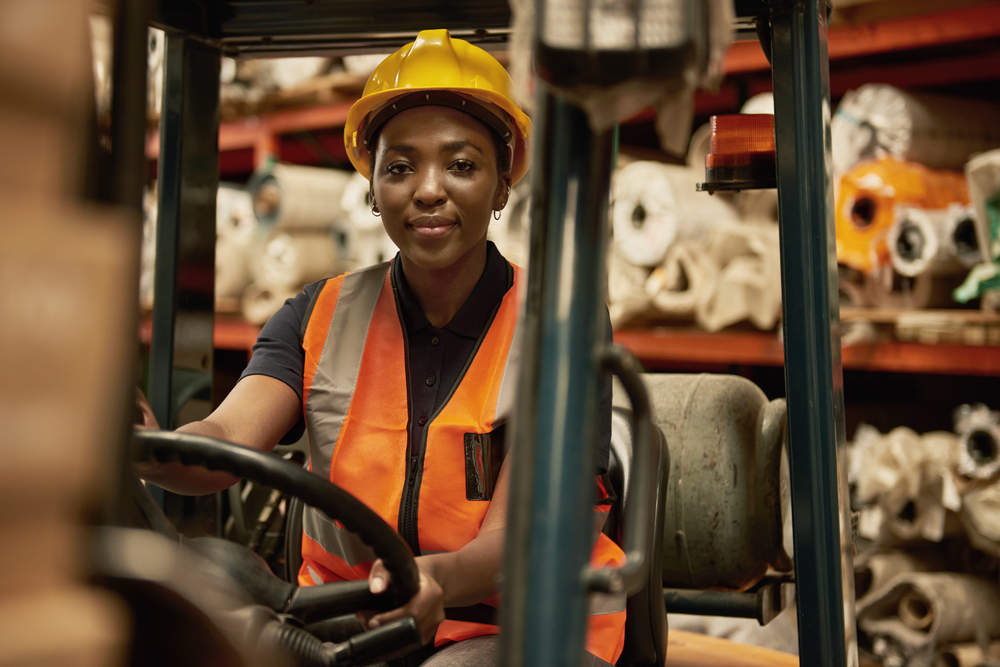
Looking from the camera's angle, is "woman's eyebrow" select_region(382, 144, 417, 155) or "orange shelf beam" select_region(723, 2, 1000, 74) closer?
"woman's eyebrow" select_region(382, 144, 417, 155)

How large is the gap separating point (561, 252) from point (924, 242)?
2487 mm

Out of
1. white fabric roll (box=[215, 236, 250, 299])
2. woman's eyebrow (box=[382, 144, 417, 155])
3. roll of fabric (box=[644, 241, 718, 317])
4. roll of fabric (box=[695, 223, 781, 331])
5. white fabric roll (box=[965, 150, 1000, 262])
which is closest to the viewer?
woman's eyebrow (box=[382, 144, 417, 155])

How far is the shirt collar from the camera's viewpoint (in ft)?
6.00

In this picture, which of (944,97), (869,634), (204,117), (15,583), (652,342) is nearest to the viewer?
(15,583)

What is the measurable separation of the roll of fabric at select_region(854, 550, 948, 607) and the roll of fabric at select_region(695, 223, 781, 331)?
87 centimetres

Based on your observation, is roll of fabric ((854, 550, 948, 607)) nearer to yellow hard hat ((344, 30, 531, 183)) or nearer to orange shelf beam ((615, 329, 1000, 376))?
orange shelf beam ((615, 329, 1000, 376))

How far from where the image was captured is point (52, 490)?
21.2 inches

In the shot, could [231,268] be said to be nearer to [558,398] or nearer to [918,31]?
[918,31]

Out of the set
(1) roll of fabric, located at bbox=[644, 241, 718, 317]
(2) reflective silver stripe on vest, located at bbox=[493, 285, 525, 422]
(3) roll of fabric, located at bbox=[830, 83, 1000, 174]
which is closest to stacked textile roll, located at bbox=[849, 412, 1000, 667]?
(1) roll of fabric, located at bbox=[644, 241, 718, 317]

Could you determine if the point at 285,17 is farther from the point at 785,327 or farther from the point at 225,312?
the point at 225,312

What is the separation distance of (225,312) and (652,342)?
2.49m

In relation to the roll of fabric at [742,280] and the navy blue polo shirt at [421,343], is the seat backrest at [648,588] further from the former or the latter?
the roll of fabric at [742,280]

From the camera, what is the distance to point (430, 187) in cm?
172

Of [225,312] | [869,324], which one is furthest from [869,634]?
[225,312]
